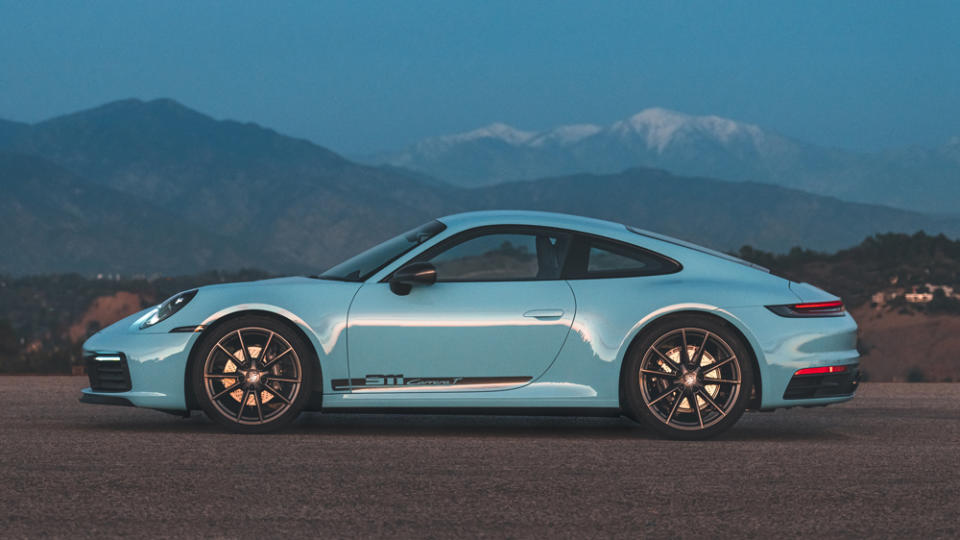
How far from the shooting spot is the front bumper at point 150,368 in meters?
7.12

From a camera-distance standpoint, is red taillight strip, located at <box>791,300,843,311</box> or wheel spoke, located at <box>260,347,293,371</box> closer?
wheel spoke, located at <box>260,347,293,371</box>

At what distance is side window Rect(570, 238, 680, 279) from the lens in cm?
730

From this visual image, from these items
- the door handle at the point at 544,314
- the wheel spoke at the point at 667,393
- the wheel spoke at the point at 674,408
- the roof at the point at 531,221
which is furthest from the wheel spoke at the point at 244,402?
the wheel spoke at the point at 674,408

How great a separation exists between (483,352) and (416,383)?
17.0 inches

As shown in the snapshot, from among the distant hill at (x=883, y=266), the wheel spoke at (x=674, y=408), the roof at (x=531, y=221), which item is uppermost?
the distant hill at (x=883, y=266)

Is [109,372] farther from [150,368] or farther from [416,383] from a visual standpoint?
[416,383]

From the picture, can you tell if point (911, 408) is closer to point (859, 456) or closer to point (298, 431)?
point (859, 456)

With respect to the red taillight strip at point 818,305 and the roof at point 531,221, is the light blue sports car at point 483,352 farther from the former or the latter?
the roof at point 531,221

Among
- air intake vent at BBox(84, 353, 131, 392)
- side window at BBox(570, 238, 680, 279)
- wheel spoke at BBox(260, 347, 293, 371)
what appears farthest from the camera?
side window at BBox(570, 238, 680, 279)

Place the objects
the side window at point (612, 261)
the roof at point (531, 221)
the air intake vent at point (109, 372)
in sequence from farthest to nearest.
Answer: the roof at point (531, 221) → the side window at point (612, 261) → the air intake vent at point (109, 372)

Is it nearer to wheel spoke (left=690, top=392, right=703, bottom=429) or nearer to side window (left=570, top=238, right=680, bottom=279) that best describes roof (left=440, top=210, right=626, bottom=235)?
side window (left=570, top=238, right=680, bottom=279)

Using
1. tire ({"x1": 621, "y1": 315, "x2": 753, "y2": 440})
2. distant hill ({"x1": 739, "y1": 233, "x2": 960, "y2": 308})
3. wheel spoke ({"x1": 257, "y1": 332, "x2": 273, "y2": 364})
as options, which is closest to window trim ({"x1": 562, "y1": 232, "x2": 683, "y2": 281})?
tire ({"x1": 621, "y1": 315, "x2": 753, "y2": 440})

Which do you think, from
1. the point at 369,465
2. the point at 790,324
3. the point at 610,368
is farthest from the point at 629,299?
the point at 369,465

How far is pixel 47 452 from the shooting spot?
6402 mm
